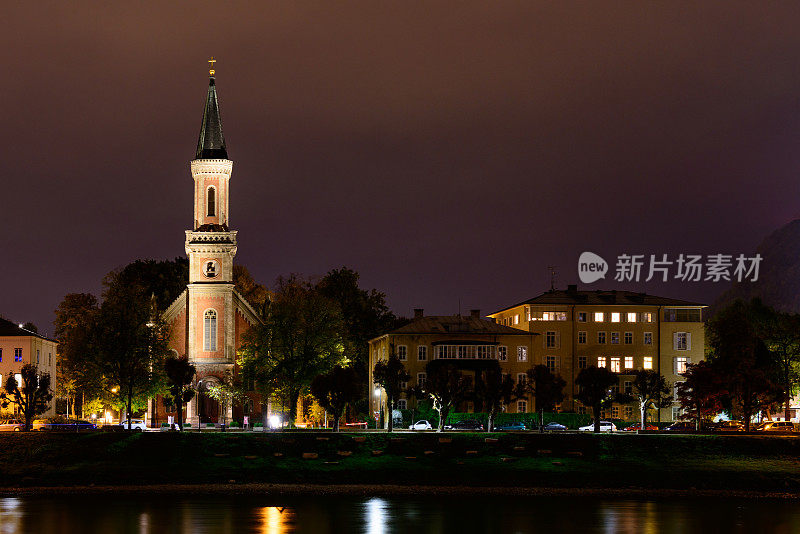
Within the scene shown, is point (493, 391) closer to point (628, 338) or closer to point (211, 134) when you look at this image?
point (628, 338)

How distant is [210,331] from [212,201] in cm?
1333

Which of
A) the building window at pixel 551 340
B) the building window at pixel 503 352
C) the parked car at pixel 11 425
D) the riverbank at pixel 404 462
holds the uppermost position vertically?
the building window at pixel 551 340

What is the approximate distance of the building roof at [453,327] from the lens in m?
116

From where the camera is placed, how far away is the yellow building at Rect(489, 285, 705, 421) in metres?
122

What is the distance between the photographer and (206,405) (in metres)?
108

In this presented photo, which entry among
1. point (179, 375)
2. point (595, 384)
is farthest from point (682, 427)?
point (179, 375)

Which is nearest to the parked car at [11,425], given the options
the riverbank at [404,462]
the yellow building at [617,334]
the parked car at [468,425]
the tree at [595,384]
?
the riverbank at [404,462]

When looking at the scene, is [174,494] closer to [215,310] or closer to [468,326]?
[215,310]

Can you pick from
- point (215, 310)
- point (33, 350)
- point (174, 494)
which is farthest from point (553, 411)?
point (33, 350)

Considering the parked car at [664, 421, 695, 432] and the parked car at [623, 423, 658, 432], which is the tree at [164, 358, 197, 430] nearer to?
the parked car at [623, 423, 658, 432]

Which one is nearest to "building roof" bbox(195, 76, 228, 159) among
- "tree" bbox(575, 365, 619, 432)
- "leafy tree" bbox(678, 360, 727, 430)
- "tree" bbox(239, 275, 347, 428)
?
"tree" bbox(239, 275, 347, 428)

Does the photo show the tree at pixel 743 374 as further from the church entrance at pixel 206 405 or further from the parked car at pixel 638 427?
the church entrance at pixel 206 405

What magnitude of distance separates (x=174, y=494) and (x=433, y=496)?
1648 cm

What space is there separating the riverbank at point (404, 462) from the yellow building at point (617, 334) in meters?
37.8
